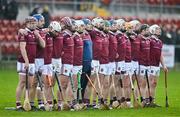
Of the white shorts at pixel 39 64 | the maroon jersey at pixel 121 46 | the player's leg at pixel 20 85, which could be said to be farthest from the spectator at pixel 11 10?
the player's leg at pixel 20 85

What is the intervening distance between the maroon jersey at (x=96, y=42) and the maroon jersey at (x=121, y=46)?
0.72 m

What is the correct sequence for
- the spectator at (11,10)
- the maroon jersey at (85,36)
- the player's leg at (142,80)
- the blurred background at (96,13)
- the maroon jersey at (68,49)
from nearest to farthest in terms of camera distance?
the maroon jersey at (68,49) < the maroon jersey at (85,36) < the player's leg at (142,80) < the spectator at (11,10) < the blurred background at (96,13)

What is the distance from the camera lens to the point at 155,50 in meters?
24.8

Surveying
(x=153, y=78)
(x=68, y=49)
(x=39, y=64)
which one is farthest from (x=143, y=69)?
(x=39, y=64)

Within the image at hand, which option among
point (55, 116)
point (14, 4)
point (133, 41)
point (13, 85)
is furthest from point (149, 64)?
point (14, 4)

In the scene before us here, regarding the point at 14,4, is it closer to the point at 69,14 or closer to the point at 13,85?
the point at 69,14

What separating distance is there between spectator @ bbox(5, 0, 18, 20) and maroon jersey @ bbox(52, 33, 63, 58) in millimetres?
15152

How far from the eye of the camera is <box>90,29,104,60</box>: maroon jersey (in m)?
23.7

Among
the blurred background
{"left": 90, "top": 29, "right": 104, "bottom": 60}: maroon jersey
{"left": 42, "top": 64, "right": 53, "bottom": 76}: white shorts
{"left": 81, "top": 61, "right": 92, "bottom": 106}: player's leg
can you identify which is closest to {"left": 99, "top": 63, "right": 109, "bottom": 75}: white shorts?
{"left": 90, "top": 29, "right": 104, "bottom": 60}: maroon jersey

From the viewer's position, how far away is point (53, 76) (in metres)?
23.0

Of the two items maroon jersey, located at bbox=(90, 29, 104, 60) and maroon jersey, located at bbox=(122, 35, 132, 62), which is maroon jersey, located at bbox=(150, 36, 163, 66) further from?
maroon jersey, located at bbox=(90, 29, 104, 60)

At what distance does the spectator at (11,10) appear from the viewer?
37.9m

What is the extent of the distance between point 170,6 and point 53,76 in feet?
73.0

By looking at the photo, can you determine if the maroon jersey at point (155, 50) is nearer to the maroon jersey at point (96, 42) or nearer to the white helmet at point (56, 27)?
the maroon jersey at point (96, 42)
